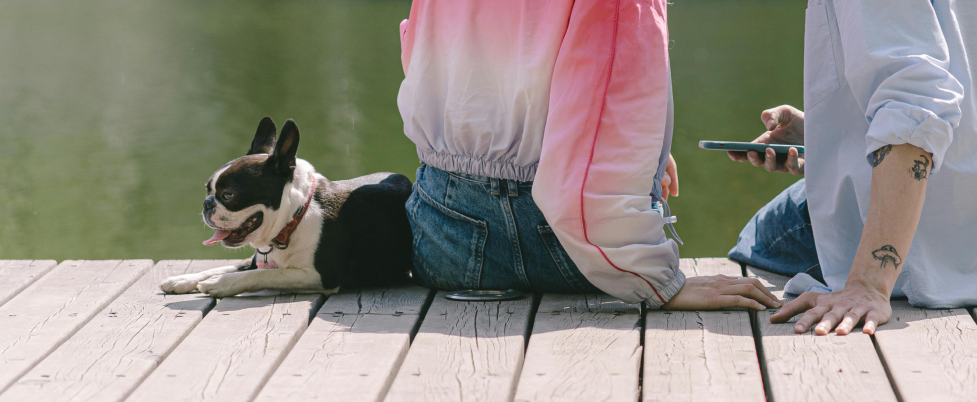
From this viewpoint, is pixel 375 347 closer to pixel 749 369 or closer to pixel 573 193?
pixel 573 193

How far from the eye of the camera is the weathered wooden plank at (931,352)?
6.00 ft

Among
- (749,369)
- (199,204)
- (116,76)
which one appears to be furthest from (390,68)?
(749,369)

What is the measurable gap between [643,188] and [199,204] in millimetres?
5455

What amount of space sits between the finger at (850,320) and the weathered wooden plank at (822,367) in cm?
1

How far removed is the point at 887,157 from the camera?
2258 millimetres

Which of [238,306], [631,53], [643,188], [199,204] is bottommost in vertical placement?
[199,204]

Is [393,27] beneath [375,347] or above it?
beneath

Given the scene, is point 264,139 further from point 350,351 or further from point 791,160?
point 791,160

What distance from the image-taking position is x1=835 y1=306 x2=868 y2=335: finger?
2154 millimetres

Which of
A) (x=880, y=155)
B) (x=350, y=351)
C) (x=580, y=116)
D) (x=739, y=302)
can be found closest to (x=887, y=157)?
(x=880, y=155)

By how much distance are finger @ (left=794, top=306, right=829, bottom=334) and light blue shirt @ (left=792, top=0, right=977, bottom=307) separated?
33cm

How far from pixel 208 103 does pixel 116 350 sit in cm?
743

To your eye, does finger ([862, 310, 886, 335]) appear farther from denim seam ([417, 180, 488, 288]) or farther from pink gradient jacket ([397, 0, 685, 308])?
denim seam ([417, 180, 488, 288])

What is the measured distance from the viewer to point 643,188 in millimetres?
2410
